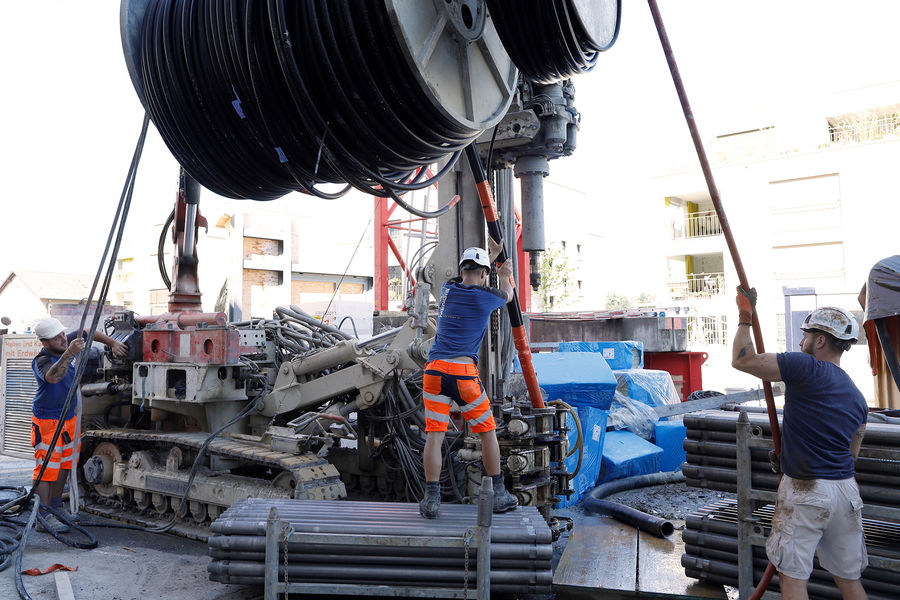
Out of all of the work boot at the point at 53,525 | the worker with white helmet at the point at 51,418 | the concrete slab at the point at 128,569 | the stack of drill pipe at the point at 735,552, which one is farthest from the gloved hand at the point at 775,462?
the worker with white helmet at the point at 51,418

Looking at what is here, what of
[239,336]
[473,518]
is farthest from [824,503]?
[239,336]

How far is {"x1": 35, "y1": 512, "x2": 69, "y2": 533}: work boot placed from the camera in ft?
20.1

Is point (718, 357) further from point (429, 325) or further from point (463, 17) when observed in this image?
point (463, 17)

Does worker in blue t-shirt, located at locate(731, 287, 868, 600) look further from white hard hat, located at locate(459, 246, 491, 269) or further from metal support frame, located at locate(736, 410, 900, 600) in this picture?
white hard hat, located at locate(459, 246, 491, 269)

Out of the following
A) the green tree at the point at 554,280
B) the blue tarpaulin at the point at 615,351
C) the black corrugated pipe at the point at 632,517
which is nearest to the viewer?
the black corrugated pipe at the point at 632,517

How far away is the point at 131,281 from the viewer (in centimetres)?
4038

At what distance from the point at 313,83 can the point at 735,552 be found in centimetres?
376

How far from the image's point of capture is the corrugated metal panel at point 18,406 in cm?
1017

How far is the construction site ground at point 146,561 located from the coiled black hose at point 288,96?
283cm

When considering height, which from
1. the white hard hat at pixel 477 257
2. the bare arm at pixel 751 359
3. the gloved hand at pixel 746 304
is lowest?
the bare arm at pixel 751 359

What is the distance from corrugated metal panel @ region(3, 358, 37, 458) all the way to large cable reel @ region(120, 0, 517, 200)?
305 inches

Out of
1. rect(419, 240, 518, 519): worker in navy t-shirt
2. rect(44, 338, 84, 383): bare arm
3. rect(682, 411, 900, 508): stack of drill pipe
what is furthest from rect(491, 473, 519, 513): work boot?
rect(44, 338, 84, 383): bare arm

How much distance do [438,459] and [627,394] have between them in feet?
17.9

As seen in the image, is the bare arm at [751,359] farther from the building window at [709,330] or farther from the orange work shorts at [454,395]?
the building window at [709,330]
